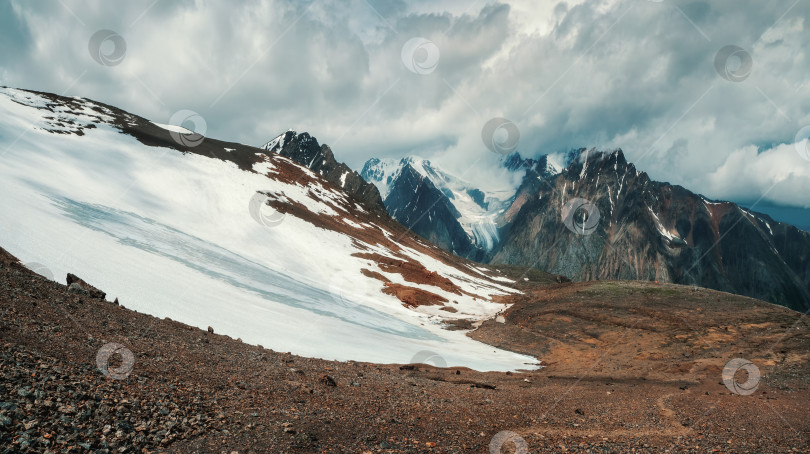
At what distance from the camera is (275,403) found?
31.1 ft

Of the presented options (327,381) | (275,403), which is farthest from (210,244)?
(275,403)

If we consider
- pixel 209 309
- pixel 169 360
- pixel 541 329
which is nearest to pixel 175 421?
pixel 169 360

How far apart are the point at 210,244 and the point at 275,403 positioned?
38.8 meters

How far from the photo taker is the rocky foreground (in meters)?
6.77

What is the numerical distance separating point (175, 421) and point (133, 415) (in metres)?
0.72

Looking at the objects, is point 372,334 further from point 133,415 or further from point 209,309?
Result: point 133,415

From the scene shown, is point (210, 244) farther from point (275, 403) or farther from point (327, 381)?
point (275, 403)

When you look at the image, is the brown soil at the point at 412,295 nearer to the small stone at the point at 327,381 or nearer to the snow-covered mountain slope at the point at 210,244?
the snow-covered mountain slope at the point at 210,244

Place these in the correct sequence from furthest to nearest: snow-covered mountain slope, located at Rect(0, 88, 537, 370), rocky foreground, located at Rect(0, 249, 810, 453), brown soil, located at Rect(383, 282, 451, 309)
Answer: brown soil, located at Rect(383, 282, 451, 309) < snow-covered mountain slope, located at Rect(0, 88, 537, 370) < rocky foreground, located at Rect(0, 249, 810, 453)

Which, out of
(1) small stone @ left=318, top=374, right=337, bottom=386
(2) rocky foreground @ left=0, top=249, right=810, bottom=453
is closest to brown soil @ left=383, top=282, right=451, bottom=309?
(2) rocky foreground @ left=0, top=249, right=810, bottom=453

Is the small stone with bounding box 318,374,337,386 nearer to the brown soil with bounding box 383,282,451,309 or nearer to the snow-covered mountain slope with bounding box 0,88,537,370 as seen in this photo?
the snow-covered mountain slope with bounding box 0,88,537,370

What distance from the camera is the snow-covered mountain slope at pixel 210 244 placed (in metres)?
21.9

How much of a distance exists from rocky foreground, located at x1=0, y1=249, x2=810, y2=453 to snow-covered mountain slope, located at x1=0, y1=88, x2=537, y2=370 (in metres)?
6.60

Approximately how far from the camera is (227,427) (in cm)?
773
